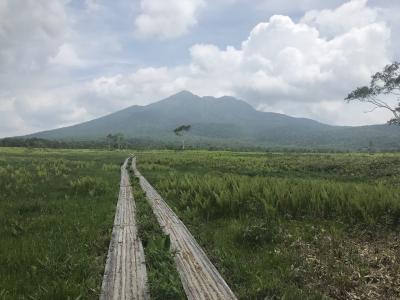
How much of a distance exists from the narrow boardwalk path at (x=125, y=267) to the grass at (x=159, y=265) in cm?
15

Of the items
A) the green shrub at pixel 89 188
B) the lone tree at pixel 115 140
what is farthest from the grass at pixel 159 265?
the lone tree at pixel 115 140

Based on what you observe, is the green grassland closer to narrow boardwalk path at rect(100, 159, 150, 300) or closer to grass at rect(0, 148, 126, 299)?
grass at rect(0, 148, 126, 299)

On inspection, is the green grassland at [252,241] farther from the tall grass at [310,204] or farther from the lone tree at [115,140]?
the lone tree at [115,140]

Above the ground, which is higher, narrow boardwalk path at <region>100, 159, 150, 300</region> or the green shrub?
the green shrub

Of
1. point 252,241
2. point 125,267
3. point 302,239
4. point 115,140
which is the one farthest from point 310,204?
point 115,140

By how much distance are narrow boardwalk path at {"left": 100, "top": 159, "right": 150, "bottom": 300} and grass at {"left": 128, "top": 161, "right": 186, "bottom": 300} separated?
15 cm

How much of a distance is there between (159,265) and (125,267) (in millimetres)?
736

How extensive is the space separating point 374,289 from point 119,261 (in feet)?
16.6

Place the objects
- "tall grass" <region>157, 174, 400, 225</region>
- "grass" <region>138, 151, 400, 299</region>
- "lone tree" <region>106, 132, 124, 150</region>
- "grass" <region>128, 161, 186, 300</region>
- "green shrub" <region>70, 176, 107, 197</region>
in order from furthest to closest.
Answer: "lone tree" <region>106, 132, 124, 150</region> < "green shrub" <region>70, 176, 107, 197</region> < "tall grass" <region>157, 174, 400, 225</region> < "grass" <region>138, 151, 400, 299</region> < "grass" <region>128, 161, 186, 300</region>

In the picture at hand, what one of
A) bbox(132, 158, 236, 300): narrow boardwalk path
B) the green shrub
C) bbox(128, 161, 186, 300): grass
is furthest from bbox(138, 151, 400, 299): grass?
the green shrub

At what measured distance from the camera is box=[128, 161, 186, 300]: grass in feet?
19.9

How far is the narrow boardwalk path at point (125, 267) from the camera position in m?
6.36

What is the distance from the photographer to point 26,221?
12.1m

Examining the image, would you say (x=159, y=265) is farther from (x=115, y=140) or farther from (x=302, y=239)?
(x=115, y=140)
